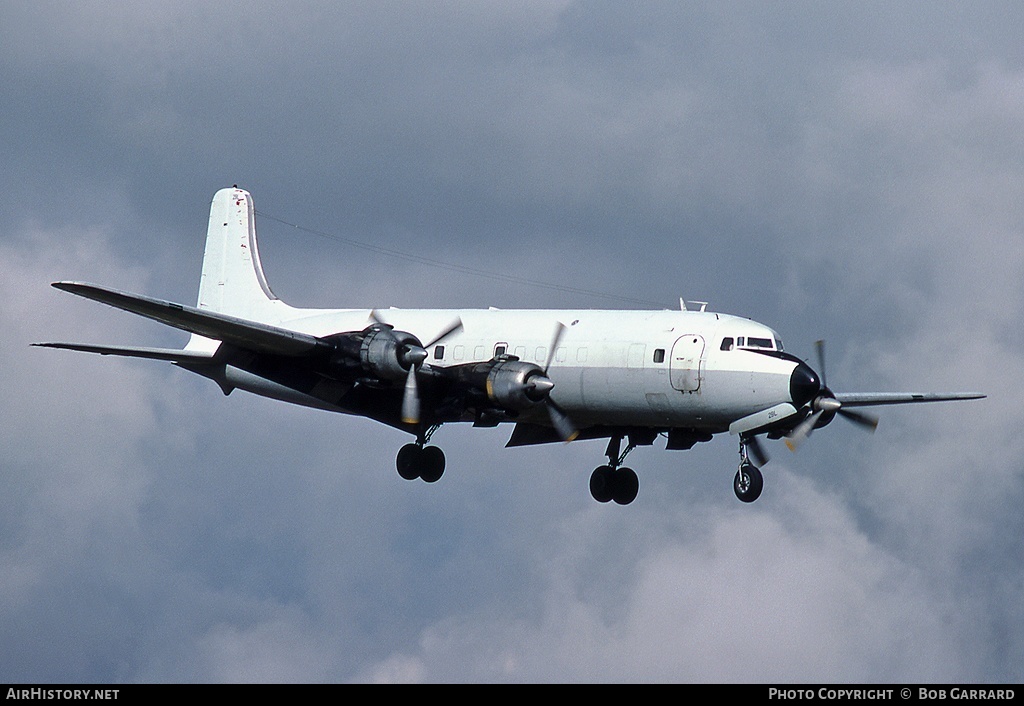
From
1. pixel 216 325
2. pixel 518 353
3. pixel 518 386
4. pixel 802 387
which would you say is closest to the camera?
pixel 802 387

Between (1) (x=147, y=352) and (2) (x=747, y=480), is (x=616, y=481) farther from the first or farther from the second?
(1) (x=147, y=352)

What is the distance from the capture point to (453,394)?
124 ft

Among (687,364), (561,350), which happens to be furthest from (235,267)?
(687,364)

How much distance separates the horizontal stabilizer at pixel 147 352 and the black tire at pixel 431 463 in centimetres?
667

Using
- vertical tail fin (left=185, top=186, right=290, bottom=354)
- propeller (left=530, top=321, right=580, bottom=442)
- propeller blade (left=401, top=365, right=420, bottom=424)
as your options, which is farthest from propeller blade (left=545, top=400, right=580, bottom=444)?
vertical tail fin (left=185, top=186, right=290, bottom=354)

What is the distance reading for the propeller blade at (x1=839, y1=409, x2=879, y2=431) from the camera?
1519 inches

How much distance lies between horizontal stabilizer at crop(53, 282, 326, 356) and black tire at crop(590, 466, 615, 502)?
30.2ft

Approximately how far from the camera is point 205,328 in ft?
124

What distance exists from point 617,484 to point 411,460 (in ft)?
19.8

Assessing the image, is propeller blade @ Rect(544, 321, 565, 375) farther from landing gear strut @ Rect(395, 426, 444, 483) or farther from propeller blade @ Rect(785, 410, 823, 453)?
propeller blade @ Rect(785, 410, 823, 453)
